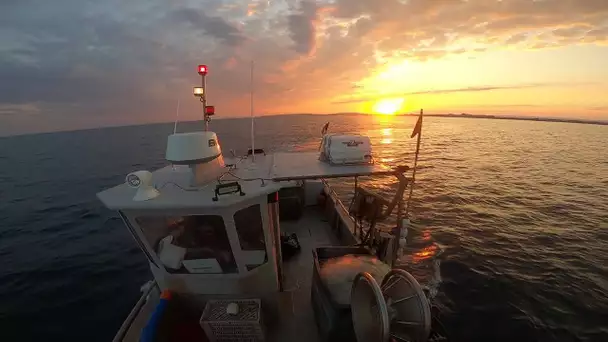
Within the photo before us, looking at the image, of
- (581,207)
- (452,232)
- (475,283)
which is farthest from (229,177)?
(581,207)

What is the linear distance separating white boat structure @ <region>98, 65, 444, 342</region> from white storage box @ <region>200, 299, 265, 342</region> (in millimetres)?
20

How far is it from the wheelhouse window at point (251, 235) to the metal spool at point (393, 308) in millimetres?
2141

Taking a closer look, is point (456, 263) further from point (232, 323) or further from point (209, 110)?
point (209, 110)

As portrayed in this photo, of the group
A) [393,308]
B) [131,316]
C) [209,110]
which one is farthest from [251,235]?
[131,316]

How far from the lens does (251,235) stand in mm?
5871

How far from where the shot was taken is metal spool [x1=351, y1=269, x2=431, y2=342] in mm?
4247

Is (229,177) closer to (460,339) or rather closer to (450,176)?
(460,339)

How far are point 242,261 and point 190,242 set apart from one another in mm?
1113

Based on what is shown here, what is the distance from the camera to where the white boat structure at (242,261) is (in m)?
4.86

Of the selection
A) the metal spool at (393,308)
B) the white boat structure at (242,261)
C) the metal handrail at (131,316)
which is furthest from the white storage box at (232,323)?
the metal spool at (393,308)

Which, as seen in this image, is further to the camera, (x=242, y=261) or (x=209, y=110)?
(x=209, y=110)

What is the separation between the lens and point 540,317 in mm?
12312

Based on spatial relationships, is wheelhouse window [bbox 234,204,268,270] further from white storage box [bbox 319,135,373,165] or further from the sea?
the sea

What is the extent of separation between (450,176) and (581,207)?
13957mm
